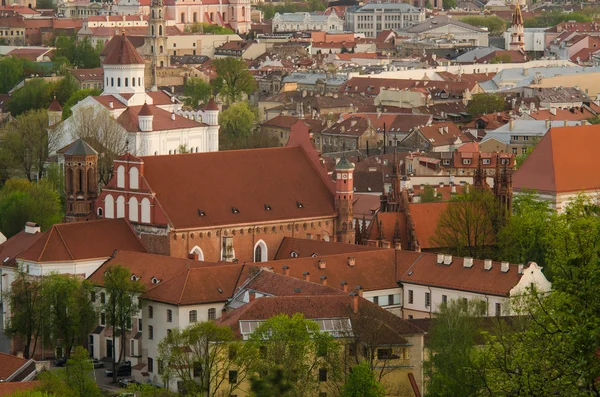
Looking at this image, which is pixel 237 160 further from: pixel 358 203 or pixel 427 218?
pixel 358 203

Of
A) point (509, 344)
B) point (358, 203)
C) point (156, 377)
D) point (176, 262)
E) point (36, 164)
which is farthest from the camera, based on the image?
point (36, 164)

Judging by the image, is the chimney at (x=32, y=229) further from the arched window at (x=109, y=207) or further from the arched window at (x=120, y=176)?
the arched window at (x=120, y=176)

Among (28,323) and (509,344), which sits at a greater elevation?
(509,344)

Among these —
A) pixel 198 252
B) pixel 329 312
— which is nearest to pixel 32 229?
pixel 198 252

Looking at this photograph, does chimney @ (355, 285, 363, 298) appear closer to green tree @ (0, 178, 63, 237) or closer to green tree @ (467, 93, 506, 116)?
green tree @ (0, 178, 63, 237)

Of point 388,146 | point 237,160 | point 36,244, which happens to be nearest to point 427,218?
point 237,160

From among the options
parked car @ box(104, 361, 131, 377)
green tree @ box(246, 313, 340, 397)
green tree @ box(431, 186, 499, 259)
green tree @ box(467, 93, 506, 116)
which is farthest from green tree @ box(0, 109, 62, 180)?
green tree @ box(246, 313, 340, 397)

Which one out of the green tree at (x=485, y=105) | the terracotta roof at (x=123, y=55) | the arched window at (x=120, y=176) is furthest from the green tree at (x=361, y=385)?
the green tree at (x=485, y=105)
